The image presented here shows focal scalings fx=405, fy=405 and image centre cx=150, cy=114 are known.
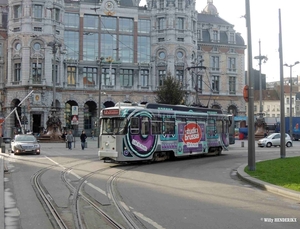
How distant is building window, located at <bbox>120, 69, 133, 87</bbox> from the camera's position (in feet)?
223

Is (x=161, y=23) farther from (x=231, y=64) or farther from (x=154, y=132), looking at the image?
(x=154, y=132)

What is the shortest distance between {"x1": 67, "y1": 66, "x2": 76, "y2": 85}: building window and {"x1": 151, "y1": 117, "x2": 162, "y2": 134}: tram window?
4506 centimetres

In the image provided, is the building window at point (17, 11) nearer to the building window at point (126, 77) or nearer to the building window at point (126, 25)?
the building window at point (126, 25)

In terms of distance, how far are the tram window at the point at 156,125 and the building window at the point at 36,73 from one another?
41987mm

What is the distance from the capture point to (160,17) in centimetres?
6856

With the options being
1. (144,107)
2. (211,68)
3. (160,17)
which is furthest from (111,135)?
(211,68)

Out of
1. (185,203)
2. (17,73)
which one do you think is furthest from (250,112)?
(17,73)

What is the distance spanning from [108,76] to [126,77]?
3.07 m

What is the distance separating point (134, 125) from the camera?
2091 cm

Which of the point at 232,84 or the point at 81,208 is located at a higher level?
the point at 232,84

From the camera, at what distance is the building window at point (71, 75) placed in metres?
65.4

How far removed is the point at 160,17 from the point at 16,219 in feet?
206

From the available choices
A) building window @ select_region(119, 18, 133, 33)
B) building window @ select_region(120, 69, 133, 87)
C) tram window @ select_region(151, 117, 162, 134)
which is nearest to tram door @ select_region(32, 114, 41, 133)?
building window @ select_region(120, 69, 133, 87)

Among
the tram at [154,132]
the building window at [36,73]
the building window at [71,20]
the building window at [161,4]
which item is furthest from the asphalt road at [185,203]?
the building window at [161,4]
